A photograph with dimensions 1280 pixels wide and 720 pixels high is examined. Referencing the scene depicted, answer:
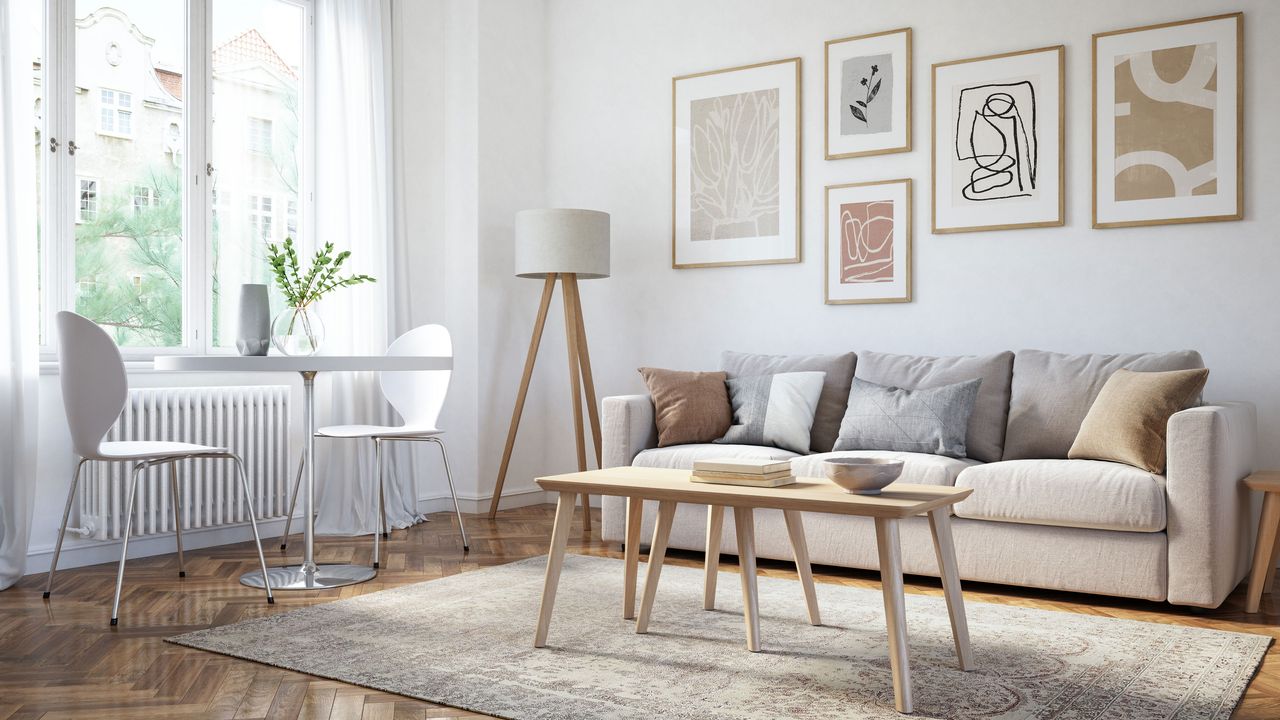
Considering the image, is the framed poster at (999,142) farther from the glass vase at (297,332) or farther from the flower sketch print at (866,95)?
the glass vase at (297,332)

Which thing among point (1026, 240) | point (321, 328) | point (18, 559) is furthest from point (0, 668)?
point (1026, 240)

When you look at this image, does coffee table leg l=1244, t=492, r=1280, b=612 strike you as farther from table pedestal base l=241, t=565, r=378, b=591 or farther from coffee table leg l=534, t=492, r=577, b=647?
table pedestal base l=241, t=565, r=378, b=591

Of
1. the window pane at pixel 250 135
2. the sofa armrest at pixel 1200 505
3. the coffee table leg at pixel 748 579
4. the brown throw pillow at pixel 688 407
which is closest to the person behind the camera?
the coffee table leg at pixel 748 579

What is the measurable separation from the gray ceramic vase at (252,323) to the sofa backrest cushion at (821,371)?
2.00 m

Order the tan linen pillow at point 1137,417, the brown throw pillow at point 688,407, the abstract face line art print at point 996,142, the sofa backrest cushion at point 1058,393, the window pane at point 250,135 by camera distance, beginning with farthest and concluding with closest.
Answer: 1. the window pane at point 250,135
2. the abstract face line art print at point 996,142
3. the brown throw pillow at point 688,407
4. the sofa backrest cushion at point 1058,393
5. the tan linen pillow at point 1137,417

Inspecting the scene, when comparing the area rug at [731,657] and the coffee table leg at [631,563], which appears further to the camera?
the coffee table leg at [631,563]

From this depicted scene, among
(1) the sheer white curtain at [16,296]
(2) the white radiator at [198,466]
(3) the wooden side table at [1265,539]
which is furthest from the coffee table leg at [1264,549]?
(1) the sheer white curtain at [16,296]

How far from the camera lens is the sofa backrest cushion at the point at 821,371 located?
429 cm

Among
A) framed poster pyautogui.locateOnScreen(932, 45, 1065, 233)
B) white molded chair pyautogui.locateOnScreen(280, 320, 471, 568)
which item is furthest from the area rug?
framed poster pyautogui.locateOnScreen(932, 45, 1065, 233)

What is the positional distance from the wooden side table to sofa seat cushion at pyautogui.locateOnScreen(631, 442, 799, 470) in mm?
1540

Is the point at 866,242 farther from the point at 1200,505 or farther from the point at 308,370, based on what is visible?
the point at 308,370

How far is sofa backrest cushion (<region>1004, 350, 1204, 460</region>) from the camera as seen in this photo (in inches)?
150

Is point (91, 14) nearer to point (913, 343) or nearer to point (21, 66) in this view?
point (21, 66)

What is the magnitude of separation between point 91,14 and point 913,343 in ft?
11.9
